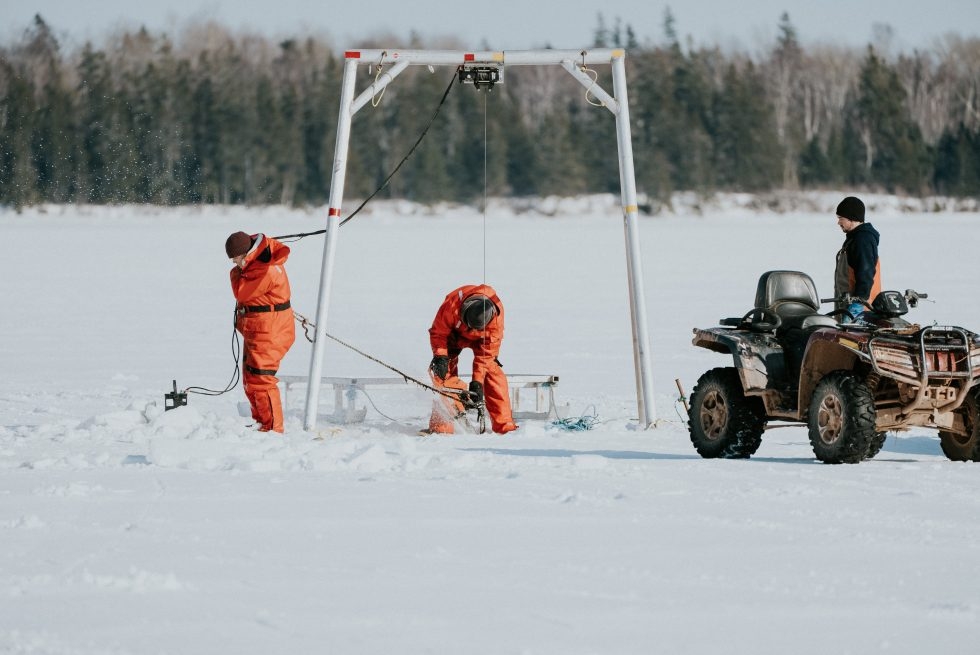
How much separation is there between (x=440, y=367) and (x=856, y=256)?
129 inches

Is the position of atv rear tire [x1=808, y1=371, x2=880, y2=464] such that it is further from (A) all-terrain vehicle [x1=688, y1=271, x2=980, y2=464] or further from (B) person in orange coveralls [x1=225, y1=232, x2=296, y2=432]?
(B) person in orange coveralls [x1=225, y1=232, x2=296, y2=432]

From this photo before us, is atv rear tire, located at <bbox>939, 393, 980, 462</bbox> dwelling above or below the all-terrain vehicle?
below

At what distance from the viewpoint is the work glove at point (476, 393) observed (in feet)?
32.9

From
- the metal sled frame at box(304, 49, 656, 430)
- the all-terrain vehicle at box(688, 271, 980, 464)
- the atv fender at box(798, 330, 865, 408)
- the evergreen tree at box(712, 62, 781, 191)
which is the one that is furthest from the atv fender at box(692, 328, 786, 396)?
the evergreen tree at box(712, 62, 781, 191)

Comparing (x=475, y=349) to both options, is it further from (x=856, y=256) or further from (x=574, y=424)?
(x=856, y=256)

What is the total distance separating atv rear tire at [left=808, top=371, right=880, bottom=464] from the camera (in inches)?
278

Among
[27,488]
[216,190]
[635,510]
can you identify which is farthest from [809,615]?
[216,190]

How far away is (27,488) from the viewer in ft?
20.3

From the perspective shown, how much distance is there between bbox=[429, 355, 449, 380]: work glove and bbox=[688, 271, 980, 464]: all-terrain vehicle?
2417 mm

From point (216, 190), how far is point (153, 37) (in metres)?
25.8

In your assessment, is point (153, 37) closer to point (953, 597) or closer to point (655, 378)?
point (655, 378)

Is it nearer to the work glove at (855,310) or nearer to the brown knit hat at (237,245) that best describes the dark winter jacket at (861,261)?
the work glove at (855,310)

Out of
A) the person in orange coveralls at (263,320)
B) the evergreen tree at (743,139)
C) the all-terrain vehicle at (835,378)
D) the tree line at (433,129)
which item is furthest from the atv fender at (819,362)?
the evergreen tree at (743,139)

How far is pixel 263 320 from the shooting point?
390 inches
